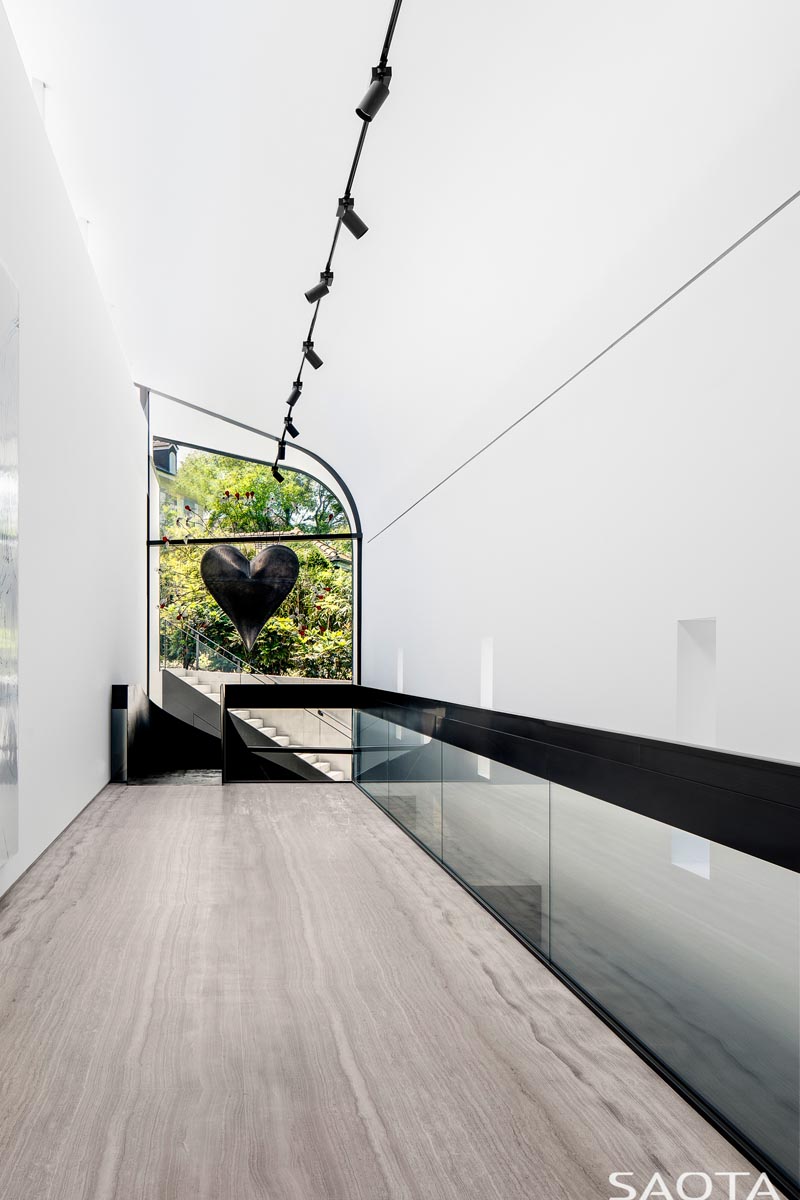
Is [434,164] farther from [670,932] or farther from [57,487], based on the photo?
[670,932]

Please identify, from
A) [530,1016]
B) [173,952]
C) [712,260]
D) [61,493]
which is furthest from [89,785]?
[712,260]

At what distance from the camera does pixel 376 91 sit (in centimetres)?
302

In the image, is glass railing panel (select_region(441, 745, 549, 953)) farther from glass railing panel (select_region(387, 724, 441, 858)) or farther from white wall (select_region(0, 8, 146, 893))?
white wall (select_region(0, 8, 146, 893))

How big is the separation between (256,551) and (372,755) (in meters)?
3.92

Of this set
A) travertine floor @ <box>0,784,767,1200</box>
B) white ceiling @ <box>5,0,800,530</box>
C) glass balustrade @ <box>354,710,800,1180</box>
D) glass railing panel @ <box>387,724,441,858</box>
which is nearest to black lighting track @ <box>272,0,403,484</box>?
white ceiling @ <box>5,0,800,530</box>

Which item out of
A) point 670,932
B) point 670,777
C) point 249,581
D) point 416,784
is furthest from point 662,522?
point 249,581

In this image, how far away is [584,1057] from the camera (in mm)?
2250

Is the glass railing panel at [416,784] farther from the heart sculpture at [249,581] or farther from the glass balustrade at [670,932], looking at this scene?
the heart sculpture at [249,581]

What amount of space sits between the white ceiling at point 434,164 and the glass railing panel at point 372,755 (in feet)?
6.41

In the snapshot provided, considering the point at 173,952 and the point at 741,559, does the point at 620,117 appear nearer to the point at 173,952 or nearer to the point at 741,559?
the point at 741,559

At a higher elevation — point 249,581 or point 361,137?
point 361,137

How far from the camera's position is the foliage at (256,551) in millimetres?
9758

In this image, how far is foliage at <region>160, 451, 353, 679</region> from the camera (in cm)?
976

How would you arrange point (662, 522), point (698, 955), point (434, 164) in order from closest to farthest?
point (698, 955) → point (662, 522) → point (434, 164)
